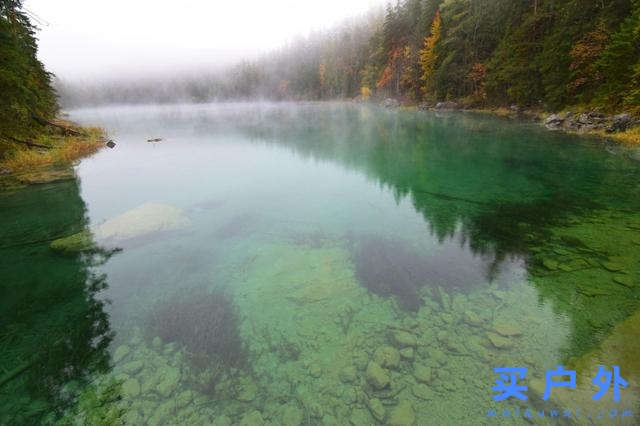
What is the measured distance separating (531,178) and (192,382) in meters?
19.5

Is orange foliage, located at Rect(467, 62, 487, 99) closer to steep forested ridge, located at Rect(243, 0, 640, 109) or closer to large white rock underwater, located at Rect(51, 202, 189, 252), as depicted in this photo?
steep forested ridge, located at Rect(243, 0, 640, 109)

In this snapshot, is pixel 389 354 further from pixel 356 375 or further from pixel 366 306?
pixel 366 306

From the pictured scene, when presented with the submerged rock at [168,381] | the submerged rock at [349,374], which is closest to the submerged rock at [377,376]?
the submerged rock at [349,374]

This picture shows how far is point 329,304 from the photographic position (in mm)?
8008

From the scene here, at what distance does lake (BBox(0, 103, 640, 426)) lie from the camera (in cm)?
532

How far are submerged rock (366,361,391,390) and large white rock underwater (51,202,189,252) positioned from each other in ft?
34.0

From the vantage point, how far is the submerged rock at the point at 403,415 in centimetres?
489

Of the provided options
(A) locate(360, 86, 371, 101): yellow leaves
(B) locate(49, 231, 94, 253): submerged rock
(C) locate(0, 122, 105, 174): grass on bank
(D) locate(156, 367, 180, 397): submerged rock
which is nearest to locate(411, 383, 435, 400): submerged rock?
(D) locate(156, 367, 180, 397): submerged rock

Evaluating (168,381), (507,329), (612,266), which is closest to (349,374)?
(168,381)

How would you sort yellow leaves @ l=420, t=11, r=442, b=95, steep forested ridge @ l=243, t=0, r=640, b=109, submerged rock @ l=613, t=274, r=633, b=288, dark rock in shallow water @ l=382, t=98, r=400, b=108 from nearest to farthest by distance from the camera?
submerged rock @ l=613, t=274, r=633, b=288, steep forested ridge @ l=243, t=0, r=640, b=109, yellow leaves @ l=420, t=11, r=442, b=95, dark rock in shallow water @ l=382, t=98, r=400, b=108

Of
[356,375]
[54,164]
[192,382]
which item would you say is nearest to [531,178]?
[356,375]

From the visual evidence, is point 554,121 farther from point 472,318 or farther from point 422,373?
point 422,373

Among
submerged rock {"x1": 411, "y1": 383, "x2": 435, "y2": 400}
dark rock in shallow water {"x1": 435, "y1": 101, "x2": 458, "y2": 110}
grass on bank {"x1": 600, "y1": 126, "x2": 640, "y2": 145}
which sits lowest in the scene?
submerged rock {"x1": 411, "y1": 383, "x2": 435, "y2": 400}

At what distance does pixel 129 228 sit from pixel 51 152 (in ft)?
60.6
